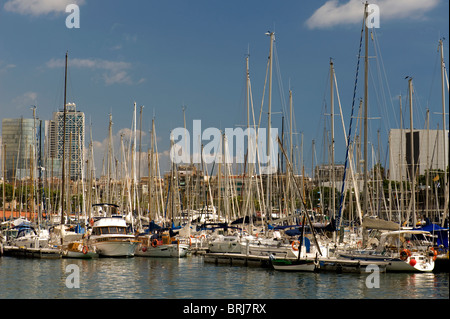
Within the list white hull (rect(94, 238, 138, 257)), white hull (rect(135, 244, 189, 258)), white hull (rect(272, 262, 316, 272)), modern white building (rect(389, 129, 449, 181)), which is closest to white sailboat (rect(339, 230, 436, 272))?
white hull (rect(272, 262, 316, 272))

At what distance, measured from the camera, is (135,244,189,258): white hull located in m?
58.4

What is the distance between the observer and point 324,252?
151 ft

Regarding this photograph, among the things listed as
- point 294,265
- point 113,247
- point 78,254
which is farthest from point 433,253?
point 78,254

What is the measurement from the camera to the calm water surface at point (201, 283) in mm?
34156

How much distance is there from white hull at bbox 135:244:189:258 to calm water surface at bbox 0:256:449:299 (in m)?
8.38

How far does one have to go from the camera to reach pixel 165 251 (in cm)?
5850

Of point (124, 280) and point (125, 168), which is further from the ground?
point (125, 168)

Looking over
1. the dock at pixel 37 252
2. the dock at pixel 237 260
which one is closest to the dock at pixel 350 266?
the dock at pixel 237 260
